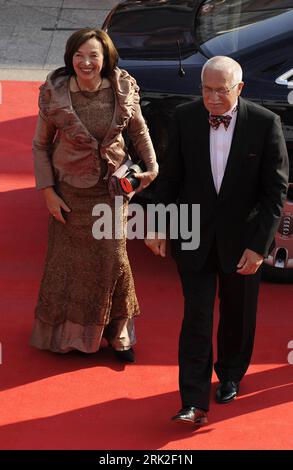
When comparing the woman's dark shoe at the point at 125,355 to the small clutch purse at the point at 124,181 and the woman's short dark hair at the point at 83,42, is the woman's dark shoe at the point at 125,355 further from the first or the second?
the woman's short dark hair at the point at 83,42

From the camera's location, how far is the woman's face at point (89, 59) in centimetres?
554

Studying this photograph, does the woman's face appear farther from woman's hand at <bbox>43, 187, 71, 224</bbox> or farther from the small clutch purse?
woman's hand at <bbox>43, 187, 71, 224</bbox>

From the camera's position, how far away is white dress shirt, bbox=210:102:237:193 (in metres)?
5.16

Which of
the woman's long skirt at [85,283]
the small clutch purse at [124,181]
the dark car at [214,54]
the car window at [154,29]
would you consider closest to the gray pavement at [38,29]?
the car window at [154,29]

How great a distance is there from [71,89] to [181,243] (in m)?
0.98

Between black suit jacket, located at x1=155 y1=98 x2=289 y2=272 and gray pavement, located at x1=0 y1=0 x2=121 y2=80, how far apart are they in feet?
17.9

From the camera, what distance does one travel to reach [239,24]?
24.3 feet

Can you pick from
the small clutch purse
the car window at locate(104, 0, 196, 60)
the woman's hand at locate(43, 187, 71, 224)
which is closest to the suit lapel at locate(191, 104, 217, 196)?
the small clutch purse

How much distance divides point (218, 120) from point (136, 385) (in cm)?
149

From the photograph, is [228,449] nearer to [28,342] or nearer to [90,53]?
[28,342]

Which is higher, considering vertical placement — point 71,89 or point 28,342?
point 71,89

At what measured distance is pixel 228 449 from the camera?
5.29 meters

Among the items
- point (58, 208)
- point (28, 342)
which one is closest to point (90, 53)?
point (58, 208)

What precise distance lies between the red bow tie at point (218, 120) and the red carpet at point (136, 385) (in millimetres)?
1383
